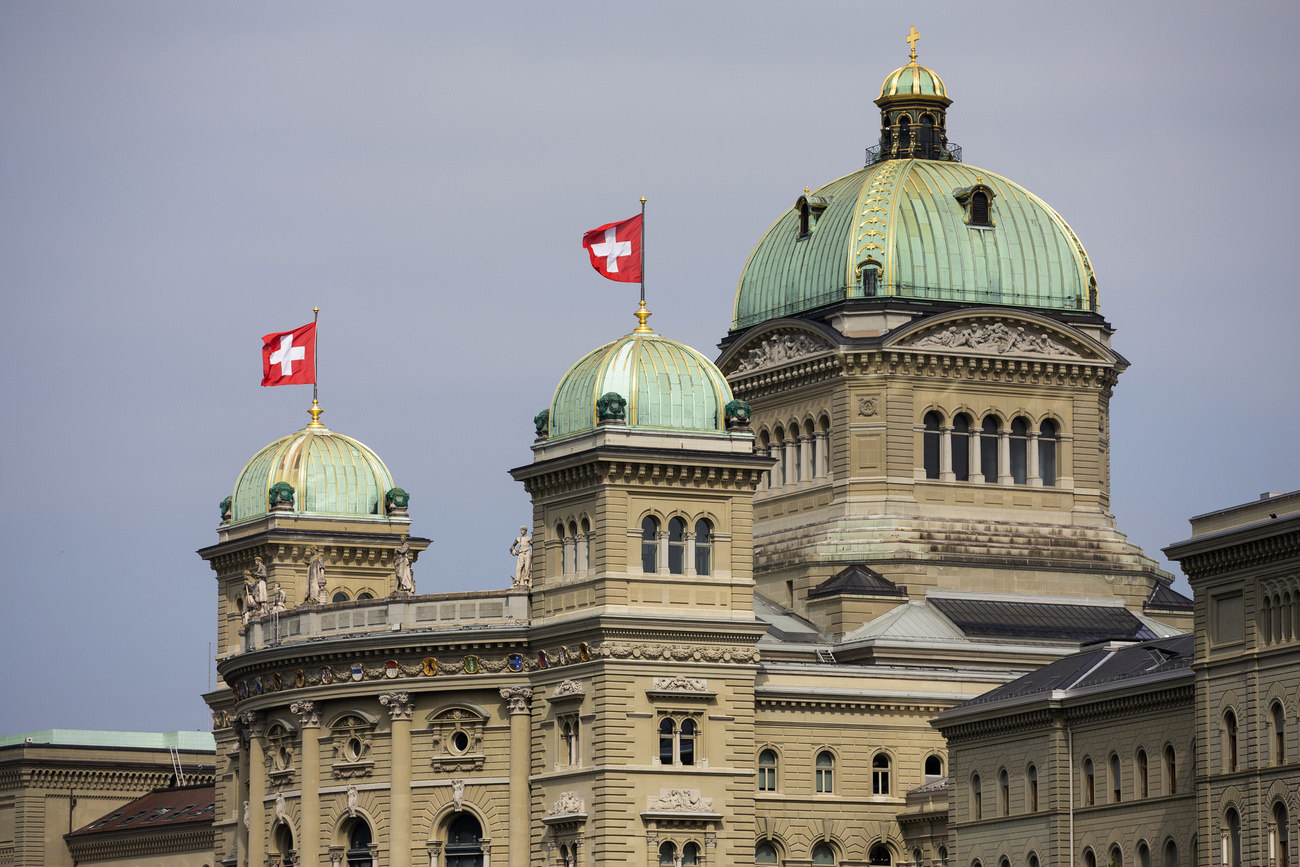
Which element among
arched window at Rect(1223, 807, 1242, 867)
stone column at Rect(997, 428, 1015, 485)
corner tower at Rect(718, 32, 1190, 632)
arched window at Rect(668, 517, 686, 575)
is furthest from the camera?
stone column at Rect(997, 428, 1015, 485)

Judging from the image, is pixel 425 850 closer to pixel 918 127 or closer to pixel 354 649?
pixel 354 649

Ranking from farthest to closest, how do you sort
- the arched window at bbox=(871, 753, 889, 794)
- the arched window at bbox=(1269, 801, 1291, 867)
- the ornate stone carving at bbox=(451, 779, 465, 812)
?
the arched window at bbox=(871, 753, 889, 794) < the ornate stone carving at bbox=(451, 779, 465, 812) < the arched window at bbox=(1269, 801, 1291, 867)

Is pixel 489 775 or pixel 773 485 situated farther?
pixel 773 485

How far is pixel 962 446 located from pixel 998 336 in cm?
491

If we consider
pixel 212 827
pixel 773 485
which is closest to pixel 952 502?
pixel 773 485

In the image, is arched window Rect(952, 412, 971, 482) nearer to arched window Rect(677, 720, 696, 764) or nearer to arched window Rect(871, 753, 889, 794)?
arched window Rect(871, 753, 889, 794)

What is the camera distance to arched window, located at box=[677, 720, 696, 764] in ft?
391

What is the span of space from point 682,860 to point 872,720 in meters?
11.9

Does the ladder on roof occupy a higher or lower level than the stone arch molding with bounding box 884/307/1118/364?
lower

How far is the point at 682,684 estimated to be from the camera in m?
119

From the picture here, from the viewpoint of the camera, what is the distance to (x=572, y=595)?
121375 mm

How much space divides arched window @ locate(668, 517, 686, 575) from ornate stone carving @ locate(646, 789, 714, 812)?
26.1 feet

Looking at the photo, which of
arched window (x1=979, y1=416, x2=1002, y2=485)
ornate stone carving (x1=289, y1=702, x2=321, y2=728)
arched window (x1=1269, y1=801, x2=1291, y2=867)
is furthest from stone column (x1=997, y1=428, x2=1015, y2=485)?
arched window (x1=1269, y1=801, x2=1291, y2=867)

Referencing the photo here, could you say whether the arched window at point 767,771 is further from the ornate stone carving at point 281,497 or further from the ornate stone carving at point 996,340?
the ornate stone carving at point 281,497
